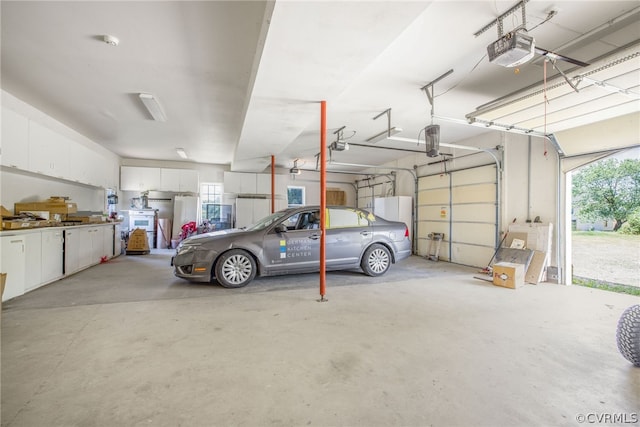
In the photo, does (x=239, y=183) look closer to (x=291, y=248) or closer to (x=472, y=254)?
(x=291, y=248)

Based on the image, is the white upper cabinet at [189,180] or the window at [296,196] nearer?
the white upper cabinet at [189,180]

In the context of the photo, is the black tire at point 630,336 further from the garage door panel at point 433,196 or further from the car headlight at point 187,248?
the garage door panel at point 433,196

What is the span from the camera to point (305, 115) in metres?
3.76

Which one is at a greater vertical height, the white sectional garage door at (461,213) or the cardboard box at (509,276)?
the white sectional garage door at (461,213)

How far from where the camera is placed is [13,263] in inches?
129

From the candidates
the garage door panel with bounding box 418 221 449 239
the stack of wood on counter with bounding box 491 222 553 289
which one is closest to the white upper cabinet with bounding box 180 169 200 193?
the garage door panel with bounding box 418 221 449 239

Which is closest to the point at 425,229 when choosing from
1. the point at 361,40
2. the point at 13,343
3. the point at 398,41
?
the point at 398,41

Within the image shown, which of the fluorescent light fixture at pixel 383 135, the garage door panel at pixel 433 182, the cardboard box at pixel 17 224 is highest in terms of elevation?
the fluorescent light fixture at pixel 383 135

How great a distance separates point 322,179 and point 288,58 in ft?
5.04

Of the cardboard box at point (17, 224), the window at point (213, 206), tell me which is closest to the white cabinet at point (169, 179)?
the window at point (213, 206)

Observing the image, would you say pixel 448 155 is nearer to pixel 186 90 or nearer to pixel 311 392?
pixel 186 90

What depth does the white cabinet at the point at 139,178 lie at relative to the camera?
8016 mm

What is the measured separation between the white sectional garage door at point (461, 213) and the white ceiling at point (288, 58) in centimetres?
180

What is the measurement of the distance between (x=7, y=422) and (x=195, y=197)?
26.1 ft
